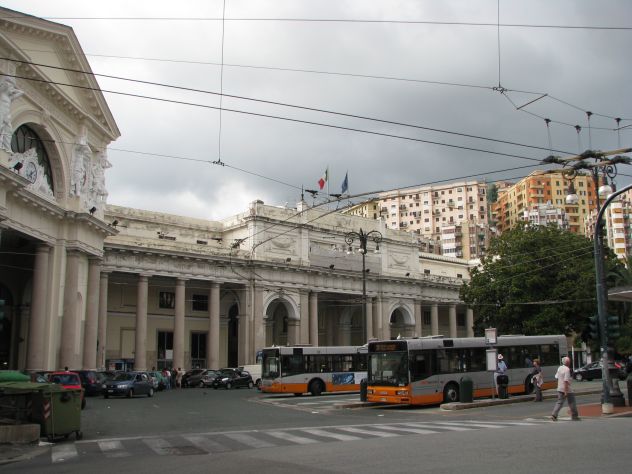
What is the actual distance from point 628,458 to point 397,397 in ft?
45.8

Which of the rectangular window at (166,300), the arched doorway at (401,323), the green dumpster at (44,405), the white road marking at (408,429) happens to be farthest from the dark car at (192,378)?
the green dumpster at (44,405)

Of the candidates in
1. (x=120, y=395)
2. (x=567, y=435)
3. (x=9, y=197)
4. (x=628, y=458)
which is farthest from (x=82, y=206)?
(x=628, y=458)

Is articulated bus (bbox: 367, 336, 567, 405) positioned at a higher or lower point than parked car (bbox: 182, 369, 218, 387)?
higher

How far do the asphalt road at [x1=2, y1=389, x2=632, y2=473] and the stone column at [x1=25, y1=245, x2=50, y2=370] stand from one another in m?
9.88

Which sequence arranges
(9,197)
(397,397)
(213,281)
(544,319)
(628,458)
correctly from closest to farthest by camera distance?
(628,458) → (397,397) → (9,197) → (544,319) → (213,281)

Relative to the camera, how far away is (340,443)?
526 inches

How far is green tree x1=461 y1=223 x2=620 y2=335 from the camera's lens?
4491 cm

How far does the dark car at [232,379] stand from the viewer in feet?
144

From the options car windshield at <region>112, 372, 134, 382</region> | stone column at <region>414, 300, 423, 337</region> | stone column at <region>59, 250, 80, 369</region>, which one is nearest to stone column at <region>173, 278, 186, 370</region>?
stone column at <region>59, 250, 80, 369</region>

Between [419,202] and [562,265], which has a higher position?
[419,202]

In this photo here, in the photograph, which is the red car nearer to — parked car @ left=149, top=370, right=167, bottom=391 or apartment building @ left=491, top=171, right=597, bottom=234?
parked car @ left=149, top=370, right=167, bottom=391

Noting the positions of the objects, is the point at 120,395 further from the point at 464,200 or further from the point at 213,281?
the point at 464,200

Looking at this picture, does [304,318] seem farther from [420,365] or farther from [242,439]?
[242,439]

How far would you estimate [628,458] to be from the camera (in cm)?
994
